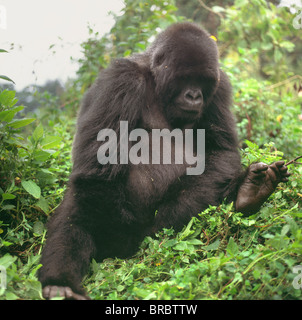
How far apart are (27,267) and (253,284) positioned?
1.67 m

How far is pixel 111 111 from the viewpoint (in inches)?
137

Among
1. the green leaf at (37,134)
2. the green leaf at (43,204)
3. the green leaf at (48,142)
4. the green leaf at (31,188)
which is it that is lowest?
the green leaf at (43,204)

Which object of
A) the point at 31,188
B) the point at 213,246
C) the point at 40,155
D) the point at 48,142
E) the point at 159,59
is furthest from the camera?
the point at 159,59

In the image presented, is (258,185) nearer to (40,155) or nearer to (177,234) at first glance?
(177,234)

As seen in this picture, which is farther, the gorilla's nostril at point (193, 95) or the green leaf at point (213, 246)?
the gorilla's nostril at point (193, 95)

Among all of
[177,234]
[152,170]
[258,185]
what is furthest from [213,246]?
[152,170]

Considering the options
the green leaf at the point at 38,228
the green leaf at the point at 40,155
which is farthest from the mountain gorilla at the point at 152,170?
the green leaf at the point at 40,155

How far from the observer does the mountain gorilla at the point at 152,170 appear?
323 centimetres

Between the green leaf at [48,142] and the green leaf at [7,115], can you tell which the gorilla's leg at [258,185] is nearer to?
the green leaf at [48,142]

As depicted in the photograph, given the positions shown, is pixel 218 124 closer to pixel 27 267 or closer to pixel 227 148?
pixel 227 148

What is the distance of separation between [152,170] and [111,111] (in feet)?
2.18

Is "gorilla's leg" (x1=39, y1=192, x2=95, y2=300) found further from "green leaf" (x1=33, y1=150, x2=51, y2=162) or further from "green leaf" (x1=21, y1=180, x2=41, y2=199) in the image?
"green leaf" (x1=33, y1=150, x2=51, y2=162)
